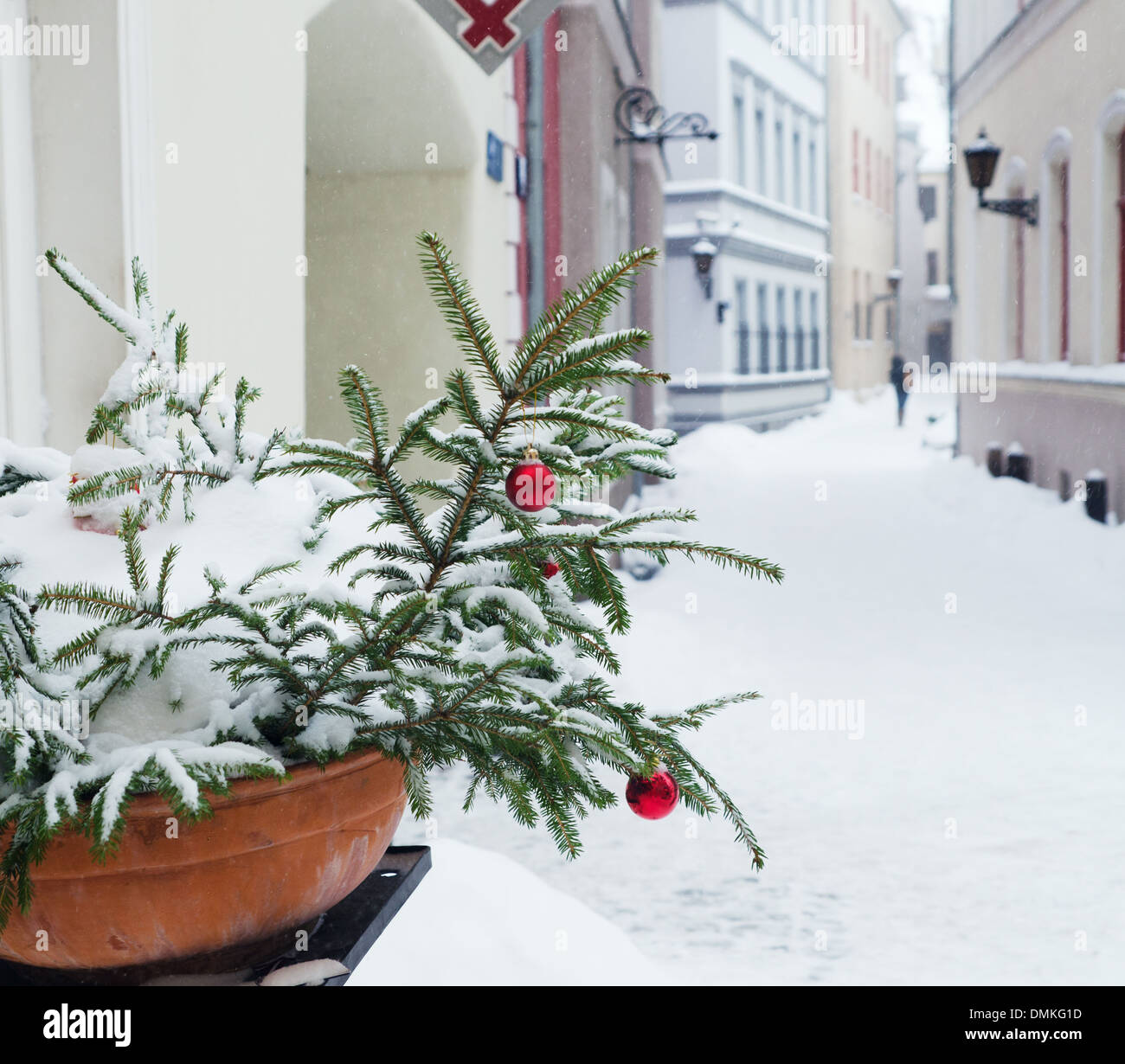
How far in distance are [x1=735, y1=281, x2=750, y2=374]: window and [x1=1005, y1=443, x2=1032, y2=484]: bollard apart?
9.76m

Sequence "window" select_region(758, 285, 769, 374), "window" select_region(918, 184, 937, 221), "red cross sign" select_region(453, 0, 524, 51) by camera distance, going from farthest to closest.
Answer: "window" select_region(918, 184, 937, 221) < "window" select_region(758, 285, 769, 374) < "red cross sign" select_region(453, 0, 524, 51)

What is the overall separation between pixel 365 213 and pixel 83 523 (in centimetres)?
517

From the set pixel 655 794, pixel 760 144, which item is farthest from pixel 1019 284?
pixel 655 794

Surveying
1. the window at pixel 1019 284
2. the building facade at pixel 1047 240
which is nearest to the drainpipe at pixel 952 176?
the building facade at pixel 1047 240

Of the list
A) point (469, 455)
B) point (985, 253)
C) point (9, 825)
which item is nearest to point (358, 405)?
point (469, 455)

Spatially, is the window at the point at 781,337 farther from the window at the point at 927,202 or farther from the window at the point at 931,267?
the window at the point at 931,267

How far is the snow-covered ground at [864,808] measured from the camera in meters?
3.22

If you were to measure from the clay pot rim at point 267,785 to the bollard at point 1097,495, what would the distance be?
31.1 feet

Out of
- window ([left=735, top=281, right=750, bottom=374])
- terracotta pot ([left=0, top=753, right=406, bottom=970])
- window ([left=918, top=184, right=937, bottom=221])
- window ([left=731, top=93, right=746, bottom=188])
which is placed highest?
window ([left=918, top=184, right=937, bottom=221])

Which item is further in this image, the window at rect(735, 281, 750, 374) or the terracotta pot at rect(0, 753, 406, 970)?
the window at rect(735, 281, 750, 374)

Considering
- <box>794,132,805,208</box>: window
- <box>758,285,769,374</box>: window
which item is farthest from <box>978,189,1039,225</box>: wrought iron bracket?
<box>794,132,805,208</box>: window

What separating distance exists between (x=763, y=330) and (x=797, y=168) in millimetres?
3968

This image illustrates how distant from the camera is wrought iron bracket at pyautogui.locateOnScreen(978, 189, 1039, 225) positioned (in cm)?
1218

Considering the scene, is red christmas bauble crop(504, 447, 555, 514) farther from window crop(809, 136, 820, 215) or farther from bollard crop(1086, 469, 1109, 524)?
window crop(809, 136, 820, 215)
